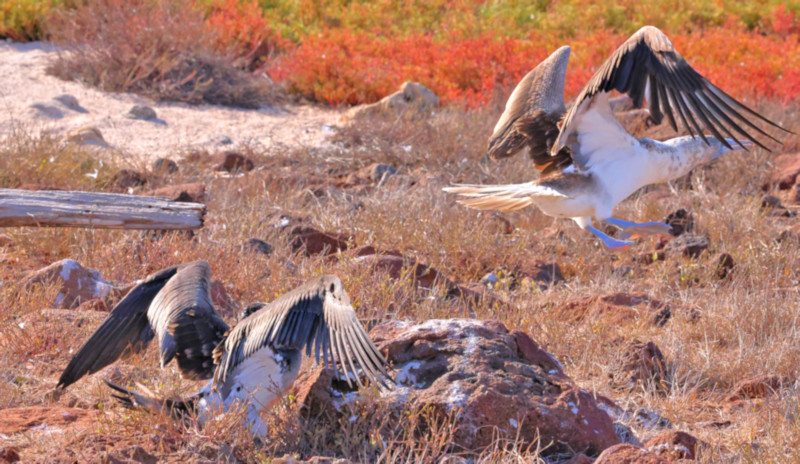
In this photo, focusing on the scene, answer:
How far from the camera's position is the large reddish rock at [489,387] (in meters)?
3.04

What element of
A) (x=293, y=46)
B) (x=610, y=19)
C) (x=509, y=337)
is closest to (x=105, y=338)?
(x=509, y=337)

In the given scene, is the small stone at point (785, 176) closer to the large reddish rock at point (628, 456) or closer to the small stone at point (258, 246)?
the small stone at point (258, 246)

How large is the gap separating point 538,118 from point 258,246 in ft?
6.57

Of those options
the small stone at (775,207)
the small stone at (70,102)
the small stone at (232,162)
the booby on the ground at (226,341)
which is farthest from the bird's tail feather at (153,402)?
the small stone at (70,102)

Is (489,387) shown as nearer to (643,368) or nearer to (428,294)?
(643,368)

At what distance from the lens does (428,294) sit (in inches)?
195

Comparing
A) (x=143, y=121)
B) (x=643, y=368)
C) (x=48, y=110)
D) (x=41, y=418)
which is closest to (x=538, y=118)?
(x=643, y=368)

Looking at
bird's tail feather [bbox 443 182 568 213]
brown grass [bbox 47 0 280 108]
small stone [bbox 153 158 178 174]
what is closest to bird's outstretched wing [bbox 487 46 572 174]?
bird's tail feather [bbox 443 182 568 213]

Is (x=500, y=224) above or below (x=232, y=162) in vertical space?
above

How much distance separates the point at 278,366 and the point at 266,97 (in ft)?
27.4

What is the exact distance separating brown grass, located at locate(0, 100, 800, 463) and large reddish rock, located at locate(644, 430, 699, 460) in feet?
0.26

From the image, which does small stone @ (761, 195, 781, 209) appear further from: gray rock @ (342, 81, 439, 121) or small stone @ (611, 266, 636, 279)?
gray rock @ (342, 81, 439, 121)

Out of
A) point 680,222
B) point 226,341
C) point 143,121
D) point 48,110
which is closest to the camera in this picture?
point 226,341

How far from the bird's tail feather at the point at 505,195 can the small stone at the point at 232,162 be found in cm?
358
